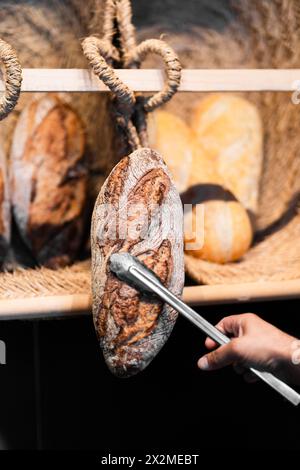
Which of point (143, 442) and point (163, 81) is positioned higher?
point (163, 81)

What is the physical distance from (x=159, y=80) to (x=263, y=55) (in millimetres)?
279

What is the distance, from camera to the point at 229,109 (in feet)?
2.98

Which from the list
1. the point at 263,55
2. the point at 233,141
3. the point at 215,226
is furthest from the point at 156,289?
the point at 263,55

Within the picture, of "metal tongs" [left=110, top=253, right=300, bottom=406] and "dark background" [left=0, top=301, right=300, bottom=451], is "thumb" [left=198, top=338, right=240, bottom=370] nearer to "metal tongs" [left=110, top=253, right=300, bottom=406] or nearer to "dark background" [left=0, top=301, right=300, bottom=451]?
"metal tongs" [left=110, top=253, right=300, bottom=406]

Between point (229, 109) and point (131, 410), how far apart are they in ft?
1.46

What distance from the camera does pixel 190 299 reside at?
723mm

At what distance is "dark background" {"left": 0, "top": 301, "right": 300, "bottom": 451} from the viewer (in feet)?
2.69

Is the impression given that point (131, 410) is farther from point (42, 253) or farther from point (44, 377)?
point (42, 253)

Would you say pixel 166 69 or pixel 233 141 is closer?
pixel 166 69

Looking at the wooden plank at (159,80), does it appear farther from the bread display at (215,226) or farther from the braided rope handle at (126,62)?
the bread display at (215,226)

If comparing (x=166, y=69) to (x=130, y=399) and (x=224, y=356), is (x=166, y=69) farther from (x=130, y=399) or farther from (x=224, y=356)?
(x=130, y=399)

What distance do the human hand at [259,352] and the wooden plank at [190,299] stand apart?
3.4 inches

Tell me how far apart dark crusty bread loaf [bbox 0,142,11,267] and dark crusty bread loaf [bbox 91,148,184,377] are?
0.57ft

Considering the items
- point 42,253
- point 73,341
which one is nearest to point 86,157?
point 42,253
